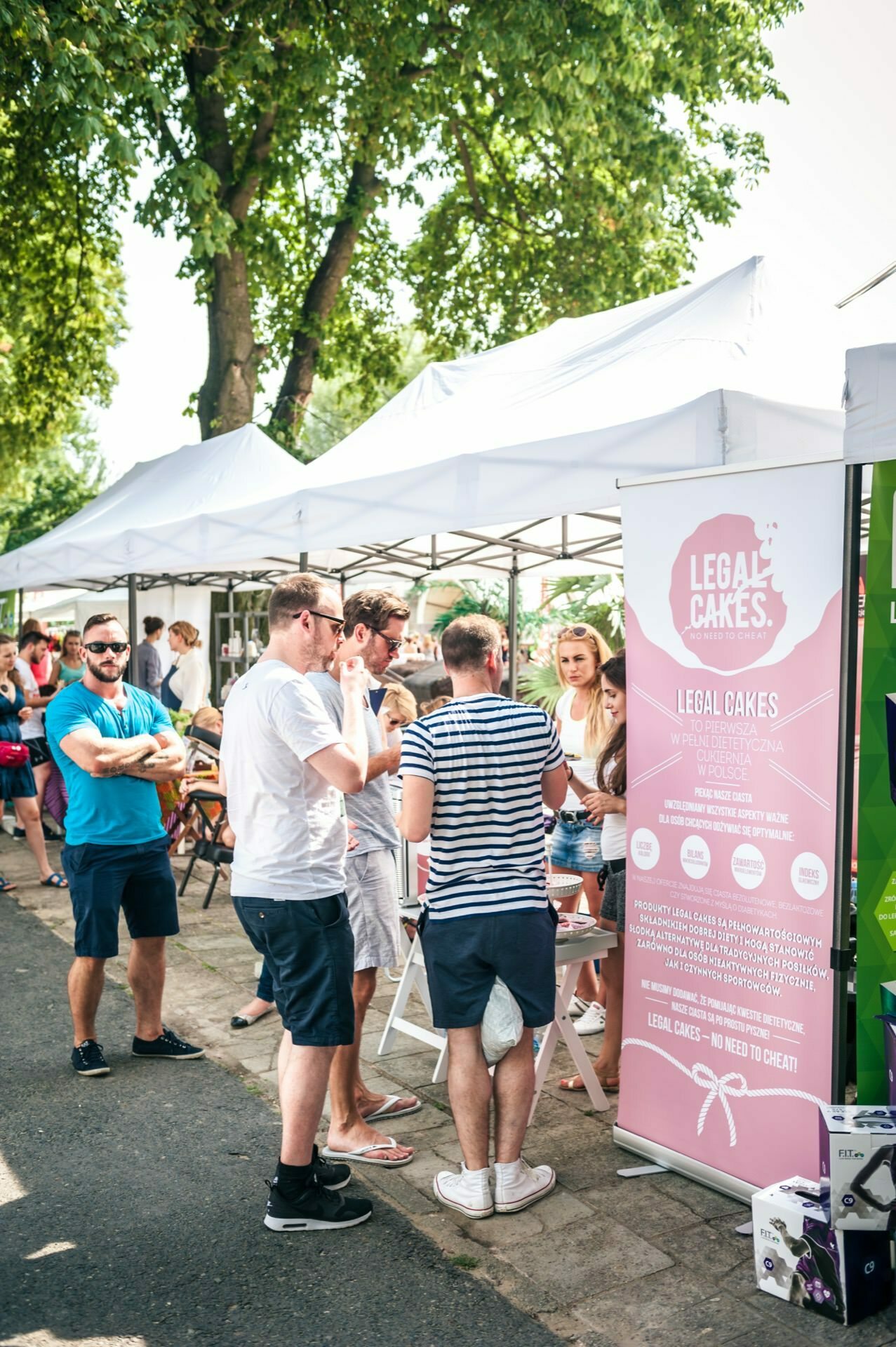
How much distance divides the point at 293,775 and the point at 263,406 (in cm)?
1277

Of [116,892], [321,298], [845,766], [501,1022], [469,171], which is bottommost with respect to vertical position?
[501,1022]

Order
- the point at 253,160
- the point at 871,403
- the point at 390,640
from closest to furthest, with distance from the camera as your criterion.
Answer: the point at 871,403
the point at 390,640
the point at 253,160

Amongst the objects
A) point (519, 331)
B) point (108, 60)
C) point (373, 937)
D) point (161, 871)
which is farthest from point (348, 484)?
point (519, 331)

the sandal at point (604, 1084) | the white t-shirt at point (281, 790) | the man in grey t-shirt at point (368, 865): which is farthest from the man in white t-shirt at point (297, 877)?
the sandal at point (604, 1084)

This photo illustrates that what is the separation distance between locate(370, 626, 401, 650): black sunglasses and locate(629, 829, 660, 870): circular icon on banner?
3.54 ft

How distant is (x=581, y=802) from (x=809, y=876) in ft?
6.70

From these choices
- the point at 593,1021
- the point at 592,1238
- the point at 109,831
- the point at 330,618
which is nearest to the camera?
the point at 592,1238

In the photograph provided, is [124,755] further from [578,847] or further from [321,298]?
[321,298]

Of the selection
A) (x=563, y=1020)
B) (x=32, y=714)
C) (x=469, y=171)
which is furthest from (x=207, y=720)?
(x=469, y=171)

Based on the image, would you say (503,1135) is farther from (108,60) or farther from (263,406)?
(263,406)

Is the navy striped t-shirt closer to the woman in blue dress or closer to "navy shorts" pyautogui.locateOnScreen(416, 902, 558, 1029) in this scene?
"navy shorts" pyautogui.locateOnScreen(416, 902, 558, 1029)

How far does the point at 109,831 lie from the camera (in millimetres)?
4824

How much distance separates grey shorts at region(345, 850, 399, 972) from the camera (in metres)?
4.14

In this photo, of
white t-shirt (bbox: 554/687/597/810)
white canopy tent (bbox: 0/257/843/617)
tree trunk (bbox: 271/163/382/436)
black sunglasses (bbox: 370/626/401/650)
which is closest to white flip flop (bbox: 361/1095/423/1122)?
white t-shirt (bbox: 554/687/597/810)
